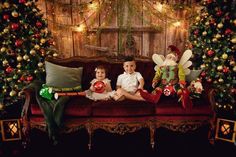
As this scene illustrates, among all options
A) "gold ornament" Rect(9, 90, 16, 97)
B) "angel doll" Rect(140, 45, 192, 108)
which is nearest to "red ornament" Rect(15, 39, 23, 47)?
"gold ornament" Rect(9, 90, 16, 97)

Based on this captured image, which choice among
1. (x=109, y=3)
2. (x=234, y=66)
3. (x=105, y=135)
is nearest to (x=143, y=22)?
(x=109, y=3)

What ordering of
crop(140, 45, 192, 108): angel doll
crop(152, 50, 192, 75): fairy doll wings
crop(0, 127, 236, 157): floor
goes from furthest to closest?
crop(152, 50, 192, 75): fairy doll wings < crop(140, 45, 192, 108): angel doll < crop(0, 127, 236, 157): floor

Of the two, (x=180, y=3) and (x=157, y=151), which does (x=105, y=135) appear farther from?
(x=180, y=3)

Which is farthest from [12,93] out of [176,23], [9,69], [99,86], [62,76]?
[176,23]

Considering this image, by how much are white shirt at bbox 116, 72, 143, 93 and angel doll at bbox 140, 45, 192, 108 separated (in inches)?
9.6

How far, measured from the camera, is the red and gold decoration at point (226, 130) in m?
3.24

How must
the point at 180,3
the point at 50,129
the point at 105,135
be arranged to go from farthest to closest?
the point at 180,3
the point at 105,135
the point at 50,129

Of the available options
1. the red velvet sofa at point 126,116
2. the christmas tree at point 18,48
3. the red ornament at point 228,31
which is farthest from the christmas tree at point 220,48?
the christmas tree at point 18,48

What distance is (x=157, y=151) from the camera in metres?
3.27

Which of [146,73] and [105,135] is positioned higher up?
[146,73]

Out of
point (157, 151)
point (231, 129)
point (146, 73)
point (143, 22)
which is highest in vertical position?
point (143, 22)

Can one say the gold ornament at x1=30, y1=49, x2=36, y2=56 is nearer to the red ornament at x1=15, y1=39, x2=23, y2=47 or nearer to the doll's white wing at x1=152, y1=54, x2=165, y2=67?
the red ornament at x1=15, y1=39, x2=23, y2=47

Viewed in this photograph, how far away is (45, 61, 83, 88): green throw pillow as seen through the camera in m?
3.63

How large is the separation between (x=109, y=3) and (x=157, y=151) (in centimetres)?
260
